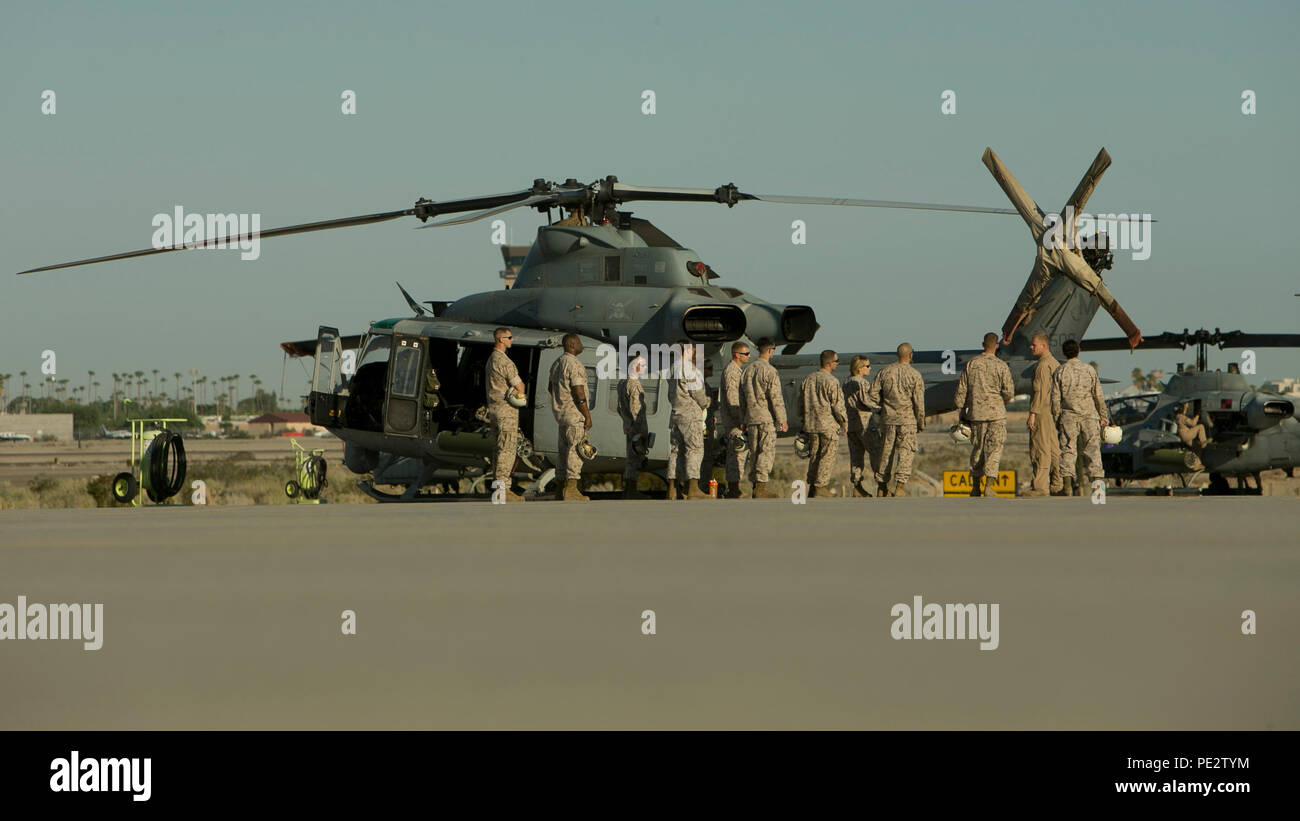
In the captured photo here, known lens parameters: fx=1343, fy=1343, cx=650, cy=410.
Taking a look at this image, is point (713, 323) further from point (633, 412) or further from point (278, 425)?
point (278, 425)

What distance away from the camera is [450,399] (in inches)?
789

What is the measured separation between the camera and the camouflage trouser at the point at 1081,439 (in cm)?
1485

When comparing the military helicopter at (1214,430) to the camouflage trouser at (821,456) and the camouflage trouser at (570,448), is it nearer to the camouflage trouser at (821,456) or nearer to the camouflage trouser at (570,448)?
the camouflage trouser at (821,456)

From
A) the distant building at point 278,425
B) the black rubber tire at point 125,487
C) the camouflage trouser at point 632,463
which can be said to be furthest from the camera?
the distant building at point 278,425

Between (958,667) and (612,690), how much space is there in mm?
1352

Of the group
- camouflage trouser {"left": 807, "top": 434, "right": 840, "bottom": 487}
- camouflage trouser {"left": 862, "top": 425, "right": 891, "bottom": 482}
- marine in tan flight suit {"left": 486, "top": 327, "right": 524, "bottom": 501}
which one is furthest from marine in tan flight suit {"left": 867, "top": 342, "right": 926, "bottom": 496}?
marine in tan flight suit {"left": 486, "top": 327, "right": 524, "bottom": 501}

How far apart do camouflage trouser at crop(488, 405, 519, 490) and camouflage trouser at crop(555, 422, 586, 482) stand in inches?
21.4

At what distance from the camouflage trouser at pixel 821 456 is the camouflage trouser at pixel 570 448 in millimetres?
2748

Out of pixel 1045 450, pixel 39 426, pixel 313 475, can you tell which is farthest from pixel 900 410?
pixel 39 426

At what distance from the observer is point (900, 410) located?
15.9 metres

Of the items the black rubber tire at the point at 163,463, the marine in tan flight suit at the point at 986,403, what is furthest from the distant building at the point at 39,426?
the marine in tan flight suit at the point at 986,403
